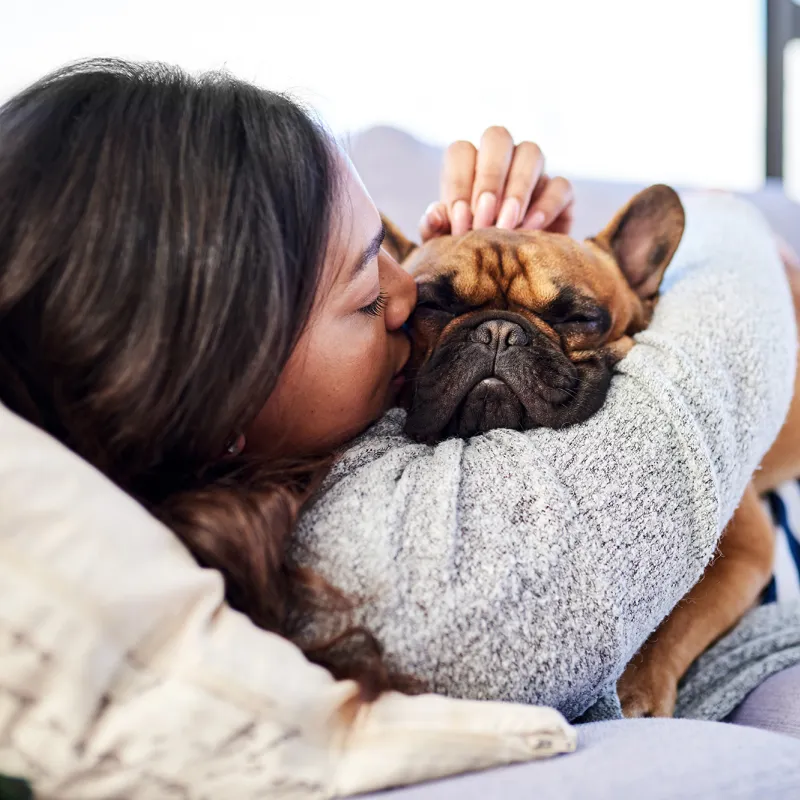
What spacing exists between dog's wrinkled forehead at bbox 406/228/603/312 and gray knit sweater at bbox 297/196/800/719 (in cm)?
21

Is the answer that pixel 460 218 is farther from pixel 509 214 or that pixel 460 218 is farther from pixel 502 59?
pixel 502 59

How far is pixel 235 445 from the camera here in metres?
0.67

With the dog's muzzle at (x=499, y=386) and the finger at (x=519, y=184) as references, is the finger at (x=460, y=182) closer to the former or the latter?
the finger at (x=519, y=184)

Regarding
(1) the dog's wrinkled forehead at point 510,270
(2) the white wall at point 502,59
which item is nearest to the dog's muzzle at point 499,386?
(1) the dog's wrinkled forehead at point 510,270

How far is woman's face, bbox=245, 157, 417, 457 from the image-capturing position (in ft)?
2.25

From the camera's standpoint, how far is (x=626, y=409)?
0.68 meters

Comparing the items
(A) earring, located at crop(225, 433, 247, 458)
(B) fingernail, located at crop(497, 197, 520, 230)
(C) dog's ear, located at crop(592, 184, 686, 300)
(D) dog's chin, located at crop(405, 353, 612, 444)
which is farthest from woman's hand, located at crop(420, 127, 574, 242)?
(A) earring, located at crop(225, 433, 247, 458)

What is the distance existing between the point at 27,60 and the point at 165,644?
1.69m

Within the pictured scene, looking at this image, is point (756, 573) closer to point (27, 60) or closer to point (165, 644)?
point (165, 644)

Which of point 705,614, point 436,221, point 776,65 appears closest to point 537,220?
point 436,221

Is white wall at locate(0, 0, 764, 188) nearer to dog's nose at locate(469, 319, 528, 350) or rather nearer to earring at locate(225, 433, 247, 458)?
dog's nose at locate(469, 319, 528, 350)

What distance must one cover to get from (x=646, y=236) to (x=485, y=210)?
0.27 meters

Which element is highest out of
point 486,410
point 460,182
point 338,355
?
point 460,182

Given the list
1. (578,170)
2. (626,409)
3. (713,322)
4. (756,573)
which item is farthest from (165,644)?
(578,170)
